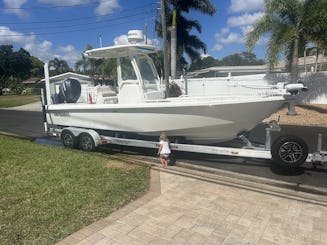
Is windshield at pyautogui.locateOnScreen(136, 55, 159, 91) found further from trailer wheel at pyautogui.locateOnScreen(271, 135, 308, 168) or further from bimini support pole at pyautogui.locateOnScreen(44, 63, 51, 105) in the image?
trailer wheel at pyautogui.locateOnScreen(271, 135, 308, 168)

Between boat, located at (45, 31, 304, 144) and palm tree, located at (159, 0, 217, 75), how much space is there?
14604 millimetres

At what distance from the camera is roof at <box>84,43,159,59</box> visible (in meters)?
7.84

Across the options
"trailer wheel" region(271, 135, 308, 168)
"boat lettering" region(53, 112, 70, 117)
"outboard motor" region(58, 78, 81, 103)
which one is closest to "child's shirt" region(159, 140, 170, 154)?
"trailer wheel" region(271, 135, 308, 168)

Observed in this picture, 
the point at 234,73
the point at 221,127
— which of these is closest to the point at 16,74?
the point at 234,73

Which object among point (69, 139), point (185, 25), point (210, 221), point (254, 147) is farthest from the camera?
point (185, 25)

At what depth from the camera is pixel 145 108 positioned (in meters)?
7.19

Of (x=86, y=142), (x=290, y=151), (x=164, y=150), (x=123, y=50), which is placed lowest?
(x=86, y=142)

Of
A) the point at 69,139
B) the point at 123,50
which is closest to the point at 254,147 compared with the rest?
the point at 123,50

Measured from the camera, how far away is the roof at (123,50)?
7.84 metres

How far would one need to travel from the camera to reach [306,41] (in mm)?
14914

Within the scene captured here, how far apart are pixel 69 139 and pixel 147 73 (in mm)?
3055

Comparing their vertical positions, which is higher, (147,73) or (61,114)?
(147,73)

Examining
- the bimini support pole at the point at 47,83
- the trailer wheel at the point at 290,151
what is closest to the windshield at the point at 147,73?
the bimini support pole at the point at 47,83

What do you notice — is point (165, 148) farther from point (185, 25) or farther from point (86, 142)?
point (185, 25)
